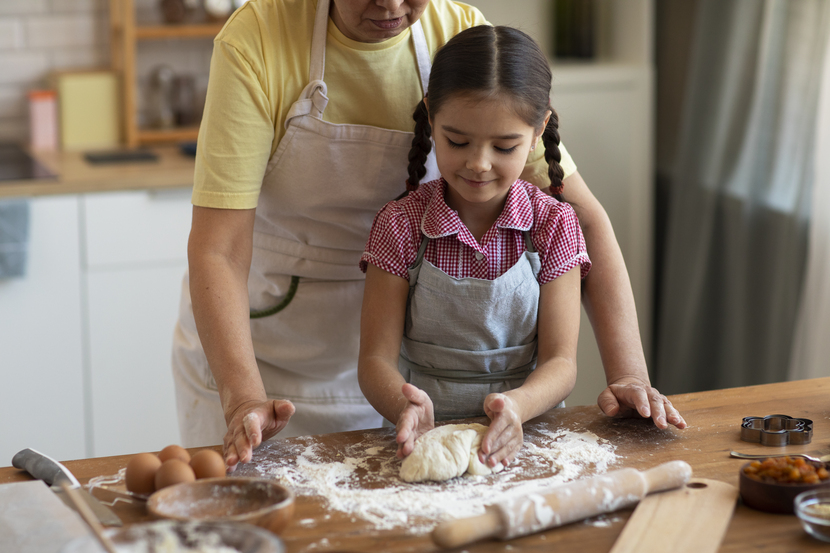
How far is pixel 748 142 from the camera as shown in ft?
8.21

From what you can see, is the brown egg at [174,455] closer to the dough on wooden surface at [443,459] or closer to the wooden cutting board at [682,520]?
the dough on wooden surface at [443,459]

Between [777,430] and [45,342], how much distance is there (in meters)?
1.94

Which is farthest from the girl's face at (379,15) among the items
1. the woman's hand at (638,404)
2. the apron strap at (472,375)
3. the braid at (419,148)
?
the woman's hand at (638,404)

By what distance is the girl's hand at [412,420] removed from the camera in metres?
1.08

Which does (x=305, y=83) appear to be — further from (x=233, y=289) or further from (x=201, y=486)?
(x=201, y=486)

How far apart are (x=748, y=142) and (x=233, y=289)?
1.78 meters

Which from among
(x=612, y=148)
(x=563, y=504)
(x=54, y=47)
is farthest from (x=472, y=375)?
(x=54, y=47)

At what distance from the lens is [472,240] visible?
128 centimetres

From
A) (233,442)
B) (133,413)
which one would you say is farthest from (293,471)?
(133,413)

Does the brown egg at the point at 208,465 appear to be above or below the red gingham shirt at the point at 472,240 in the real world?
below

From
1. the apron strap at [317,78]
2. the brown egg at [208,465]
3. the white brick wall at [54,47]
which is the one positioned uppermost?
the white brick wall at [54,47]

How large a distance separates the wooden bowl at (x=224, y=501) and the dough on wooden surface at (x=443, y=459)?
17 centimetres

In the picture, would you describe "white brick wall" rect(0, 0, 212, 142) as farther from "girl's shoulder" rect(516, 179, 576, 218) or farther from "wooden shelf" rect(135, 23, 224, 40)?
"girl's shoulder" rect(516, 179, 576, 218)

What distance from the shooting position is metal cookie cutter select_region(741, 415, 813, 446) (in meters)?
1.12
